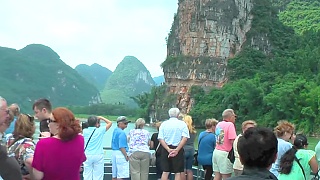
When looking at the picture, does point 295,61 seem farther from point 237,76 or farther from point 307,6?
point 307,6

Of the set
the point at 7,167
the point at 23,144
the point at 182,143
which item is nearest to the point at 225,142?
the point at 182,143

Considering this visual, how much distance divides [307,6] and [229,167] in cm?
9354

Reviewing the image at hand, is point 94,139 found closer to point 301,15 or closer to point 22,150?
point 22,150

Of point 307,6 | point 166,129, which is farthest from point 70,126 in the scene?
point 307,6

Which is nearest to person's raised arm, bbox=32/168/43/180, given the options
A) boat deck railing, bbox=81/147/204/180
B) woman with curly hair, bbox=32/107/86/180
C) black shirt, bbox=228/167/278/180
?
woman with curly hair, bbox=32/107/86/180

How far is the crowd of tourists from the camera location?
9.50ft

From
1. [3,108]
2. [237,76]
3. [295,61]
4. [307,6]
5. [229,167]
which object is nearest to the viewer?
[3,108]

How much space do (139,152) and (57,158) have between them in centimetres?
429

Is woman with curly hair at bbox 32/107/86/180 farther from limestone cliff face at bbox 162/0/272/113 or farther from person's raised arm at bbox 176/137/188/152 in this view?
limestone cliff face at bbox 162/0/272/113

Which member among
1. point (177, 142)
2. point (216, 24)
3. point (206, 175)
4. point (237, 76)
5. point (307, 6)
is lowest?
point (206, 175)

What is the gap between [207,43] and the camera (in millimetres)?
61219

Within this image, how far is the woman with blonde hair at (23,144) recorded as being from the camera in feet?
13.3

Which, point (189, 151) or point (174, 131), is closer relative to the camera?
point (174, 131)

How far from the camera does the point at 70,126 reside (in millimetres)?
3963
